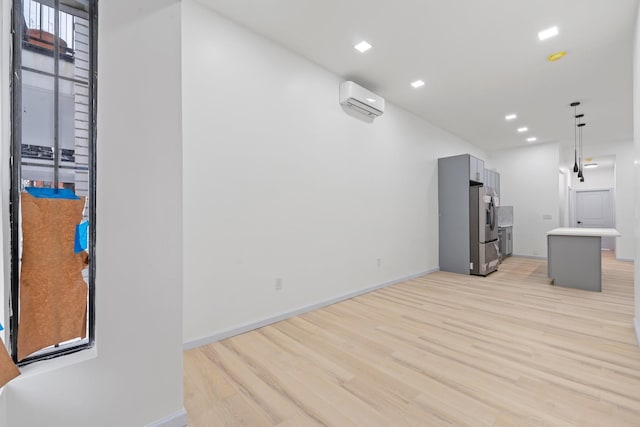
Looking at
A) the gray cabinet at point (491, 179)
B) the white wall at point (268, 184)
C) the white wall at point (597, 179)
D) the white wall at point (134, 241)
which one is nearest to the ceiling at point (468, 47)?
the white wall at point (268, 184)

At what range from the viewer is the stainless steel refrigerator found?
5078mm

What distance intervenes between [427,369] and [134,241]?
212 centimetres

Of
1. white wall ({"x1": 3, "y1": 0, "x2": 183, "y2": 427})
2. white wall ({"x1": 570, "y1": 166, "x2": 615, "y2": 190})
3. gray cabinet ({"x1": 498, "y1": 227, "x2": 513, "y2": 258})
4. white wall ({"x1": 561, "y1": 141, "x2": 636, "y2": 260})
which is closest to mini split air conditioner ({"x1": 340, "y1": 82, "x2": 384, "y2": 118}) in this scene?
white wall ({"x1": 3, "y1": 0, "x2": 183, "y2": 427})

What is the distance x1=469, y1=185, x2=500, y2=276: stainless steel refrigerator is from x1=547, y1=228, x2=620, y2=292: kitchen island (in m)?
0.94

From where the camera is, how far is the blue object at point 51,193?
3.99 feet

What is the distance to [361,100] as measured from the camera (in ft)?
12.4

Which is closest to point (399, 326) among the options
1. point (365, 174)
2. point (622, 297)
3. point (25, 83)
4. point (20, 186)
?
point (365, 174)

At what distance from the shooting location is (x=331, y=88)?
3639mm

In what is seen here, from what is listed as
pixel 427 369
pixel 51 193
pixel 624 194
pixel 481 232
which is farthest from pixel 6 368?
pixel 624 194

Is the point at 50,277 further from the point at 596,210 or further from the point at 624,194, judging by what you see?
the point at 596,210

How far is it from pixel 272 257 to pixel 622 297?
483cm

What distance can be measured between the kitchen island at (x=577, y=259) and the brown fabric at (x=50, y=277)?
19.0 feet

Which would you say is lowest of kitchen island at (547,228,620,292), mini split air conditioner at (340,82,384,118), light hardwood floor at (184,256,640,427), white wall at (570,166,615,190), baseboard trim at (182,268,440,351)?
light hardwood floor at (184,256,640,427)

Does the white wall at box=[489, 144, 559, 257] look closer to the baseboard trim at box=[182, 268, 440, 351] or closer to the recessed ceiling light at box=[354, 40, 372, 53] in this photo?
the baseboard trim at box=[182, 268, 440, 351]
